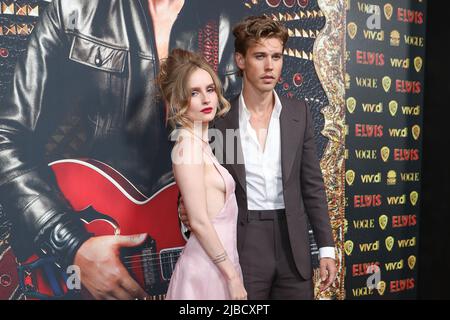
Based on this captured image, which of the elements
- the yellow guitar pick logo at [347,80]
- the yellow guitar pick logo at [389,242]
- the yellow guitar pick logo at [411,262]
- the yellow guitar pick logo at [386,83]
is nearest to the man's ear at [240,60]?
the yellow guitar pick logo at [347,80]

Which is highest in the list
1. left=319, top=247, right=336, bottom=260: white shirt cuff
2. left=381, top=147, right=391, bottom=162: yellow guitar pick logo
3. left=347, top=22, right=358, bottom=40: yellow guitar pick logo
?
left=347, top=22, right=358, bottom=40: yellow guitar pick logo

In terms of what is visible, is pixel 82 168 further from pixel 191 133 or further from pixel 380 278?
pixel 380 278

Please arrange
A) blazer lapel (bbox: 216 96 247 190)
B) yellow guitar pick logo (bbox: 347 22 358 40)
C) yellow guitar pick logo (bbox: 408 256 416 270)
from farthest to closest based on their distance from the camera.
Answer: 1. yellow guitar pick logo (bbox: 408 256 416 270)
2. yellow guitar pick logo (bbox: 347 22 358 40)
3. blazer lapel (bbox: 216 96 247 190)

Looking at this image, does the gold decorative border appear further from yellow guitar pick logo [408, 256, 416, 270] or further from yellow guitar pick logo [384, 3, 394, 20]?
yellow guitar pick logo [408, 256, 416, 270]

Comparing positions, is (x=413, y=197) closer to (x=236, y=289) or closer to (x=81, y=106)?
(x=236, y=289)

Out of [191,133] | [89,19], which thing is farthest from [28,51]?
[191,133]

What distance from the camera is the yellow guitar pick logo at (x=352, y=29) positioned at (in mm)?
3773

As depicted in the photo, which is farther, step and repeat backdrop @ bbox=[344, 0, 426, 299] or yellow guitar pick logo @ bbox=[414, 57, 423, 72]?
yellow guitar pick logo @ bbox=[414, 57, 423, 72]

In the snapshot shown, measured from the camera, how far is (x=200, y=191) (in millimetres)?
→ 2352

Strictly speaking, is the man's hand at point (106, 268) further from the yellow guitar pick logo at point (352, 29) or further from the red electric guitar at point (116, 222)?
the yellow guitar pick logo at point (352, 29)

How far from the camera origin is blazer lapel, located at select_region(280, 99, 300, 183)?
2682mm

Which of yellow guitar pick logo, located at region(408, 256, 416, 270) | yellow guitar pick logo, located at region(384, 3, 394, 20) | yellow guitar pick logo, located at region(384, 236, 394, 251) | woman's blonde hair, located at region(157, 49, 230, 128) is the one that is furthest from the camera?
yellow guitar pick logo, located at region(408, 256, 416, 270)

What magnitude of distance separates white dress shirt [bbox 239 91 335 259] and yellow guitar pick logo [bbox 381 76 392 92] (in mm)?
1599

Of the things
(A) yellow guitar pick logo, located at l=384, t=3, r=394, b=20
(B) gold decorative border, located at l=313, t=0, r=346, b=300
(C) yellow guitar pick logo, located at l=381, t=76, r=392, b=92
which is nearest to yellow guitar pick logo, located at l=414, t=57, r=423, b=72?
(C) yellow guitar pick logo, located at l=381, t=76, r=392, b=92
